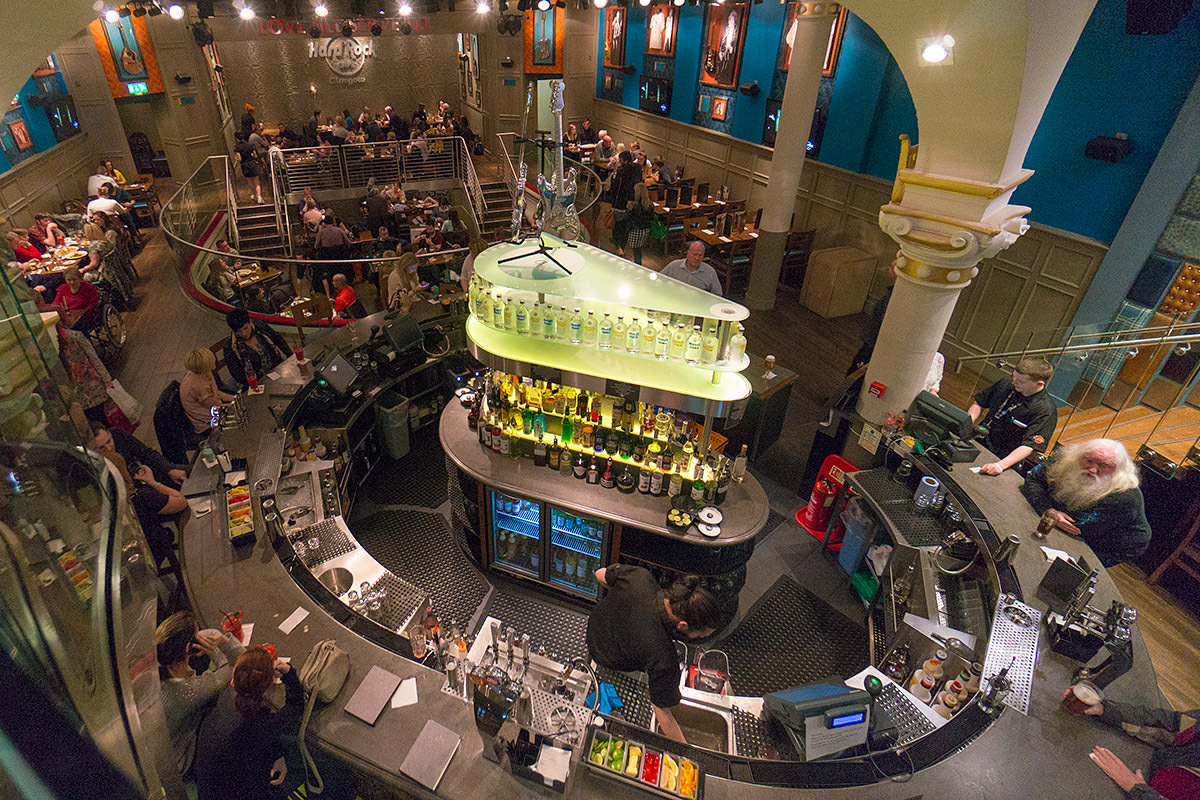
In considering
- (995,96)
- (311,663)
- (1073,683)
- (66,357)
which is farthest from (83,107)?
(1073,683)

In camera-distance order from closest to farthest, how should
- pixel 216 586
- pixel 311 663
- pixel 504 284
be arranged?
pixel 311 663 < pixel 216 586 < pixel 504 284

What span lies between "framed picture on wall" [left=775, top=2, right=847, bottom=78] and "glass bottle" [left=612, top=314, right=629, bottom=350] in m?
7.34

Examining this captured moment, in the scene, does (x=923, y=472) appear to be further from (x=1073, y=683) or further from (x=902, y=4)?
(x=902, y=4)

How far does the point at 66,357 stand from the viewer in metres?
5.21

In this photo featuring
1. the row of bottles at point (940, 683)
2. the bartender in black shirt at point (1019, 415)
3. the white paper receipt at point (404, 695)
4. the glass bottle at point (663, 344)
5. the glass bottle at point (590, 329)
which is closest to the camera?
the white paper receipt at point (404, 695)

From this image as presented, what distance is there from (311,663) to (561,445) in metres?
2.43

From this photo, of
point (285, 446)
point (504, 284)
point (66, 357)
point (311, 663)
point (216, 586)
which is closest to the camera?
point (311, 663)

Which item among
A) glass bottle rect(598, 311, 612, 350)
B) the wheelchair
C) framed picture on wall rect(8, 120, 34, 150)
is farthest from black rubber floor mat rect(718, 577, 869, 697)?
framed picture on wall rect(8, 120, 34, 150)

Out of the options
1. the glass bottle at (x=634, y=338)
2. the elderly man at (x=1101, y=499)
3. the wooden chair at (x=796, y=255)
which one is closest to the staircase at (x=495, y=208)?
the wooden chair at (x=796, y=255)

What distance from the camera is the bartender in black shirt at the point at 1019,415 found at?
466cm

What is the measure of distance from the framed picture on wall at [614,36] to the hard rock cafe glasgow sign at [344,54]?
806 cm

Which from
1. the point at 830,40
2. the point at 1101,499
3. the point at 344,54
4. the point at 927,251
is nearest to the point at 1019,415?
the point at 1101,499

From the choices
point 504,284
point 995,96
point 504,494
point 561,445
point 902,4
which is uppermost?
point 902,4

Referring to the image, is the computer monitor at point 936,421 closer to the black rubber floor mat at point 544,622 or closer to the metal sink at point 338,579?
the black rubber floor mat at point 544,622
